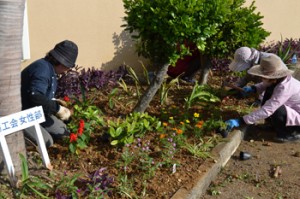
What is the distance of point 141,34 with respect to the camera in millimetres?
4688

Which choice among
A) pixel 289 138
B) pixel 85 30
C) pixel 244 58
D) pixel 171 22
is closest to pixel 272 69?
pixel 244 58

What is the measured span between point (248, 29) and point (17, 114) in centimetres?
344

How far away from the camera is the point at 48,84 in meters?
4.21

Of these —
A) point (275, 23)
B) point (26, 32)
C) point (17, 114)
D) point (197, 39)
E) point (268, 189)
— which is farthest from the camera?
point (275, 23)

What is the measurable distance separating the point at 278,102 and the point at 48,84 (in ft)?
8.07

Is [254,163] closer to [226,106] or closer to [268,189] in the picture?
[268,189]

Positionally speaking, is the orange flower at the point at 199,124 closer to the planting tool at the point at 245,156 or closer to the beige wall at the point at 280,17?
the planting tool at the point at 245,156

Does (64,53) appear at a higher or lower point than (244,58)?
higher

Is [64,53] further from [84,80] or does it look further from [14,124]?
[84,80]

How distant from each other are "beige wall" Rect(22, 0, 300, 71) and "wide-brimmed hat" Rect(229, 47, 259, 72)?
1855 millimetres

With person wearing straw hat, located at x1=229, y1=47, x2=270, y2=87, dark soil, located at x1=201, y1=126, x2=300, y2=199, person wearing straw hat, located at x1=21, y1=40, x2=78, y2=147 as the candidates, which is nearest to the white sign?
person wearing straw hat, located at x1=21, y1=40, x2=78, y2=147

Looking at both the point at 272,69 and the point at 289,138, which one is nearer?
the point at 272,69

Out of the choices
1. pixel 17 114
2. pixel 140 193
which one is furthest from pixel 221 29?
pixel 17 114

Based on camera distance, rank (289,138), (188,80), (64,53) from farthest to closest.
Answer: (188,80), (289,138), (64,53)
